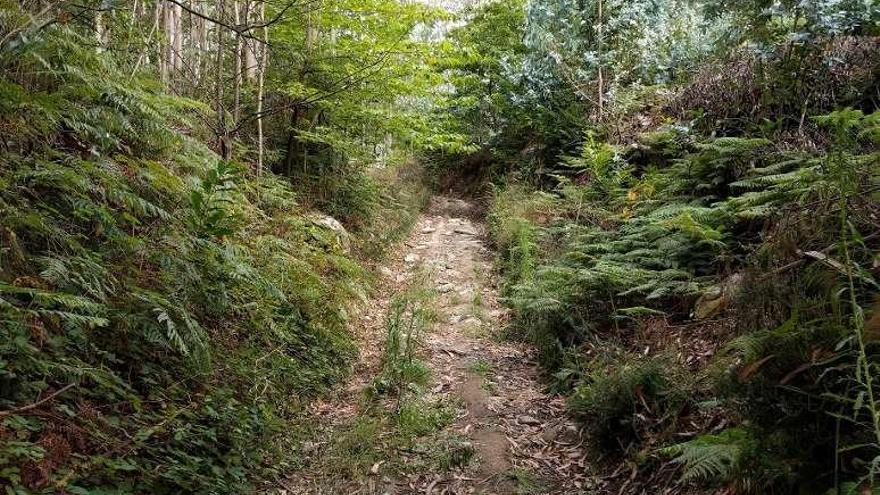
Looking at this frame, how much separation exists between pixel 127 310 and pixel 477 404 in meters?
3.01

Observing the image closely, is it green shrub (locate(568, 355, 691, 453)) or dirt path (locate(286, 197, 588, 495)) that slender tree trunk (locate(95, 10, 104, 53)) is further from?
green shrub (locate(568, 355, 691, 453))

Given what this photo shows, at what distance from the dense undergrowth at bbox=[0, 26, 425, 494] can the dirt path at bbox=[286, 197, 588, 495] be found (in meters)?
0.64

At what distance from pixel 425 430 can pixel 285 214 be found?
3885mm

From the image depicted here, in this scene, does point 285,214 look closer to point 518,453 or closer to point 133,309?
point 133,309

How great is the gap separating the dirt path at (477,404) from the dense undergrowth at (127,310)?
2.08ft

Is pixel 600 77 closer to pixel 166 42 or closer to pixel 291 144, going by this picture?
pixel 291 144

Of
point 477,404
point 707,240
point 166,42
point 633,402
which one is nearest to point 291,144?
point 166,42

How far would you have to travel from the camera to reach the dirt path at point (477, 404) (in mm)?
3818

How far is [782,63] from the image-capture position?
265 inches

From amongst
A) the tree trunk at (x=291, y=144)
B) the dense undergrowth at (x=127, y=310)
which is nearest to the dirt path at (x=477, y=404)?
the dense undergrowth at (x=127, y=310)

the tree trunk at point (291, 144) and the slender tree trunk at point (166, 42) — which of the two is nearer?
the slender tree trunk at point (166, 42)

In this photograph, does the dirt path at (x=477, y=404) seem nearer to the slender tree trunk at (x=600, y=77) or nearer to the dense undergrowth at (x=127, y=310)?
the dense undergrowth at (x=127, y=310)

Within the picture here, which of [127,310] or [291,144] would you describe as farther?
[291,144]

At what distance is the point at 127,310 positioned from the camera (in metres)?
3.51
